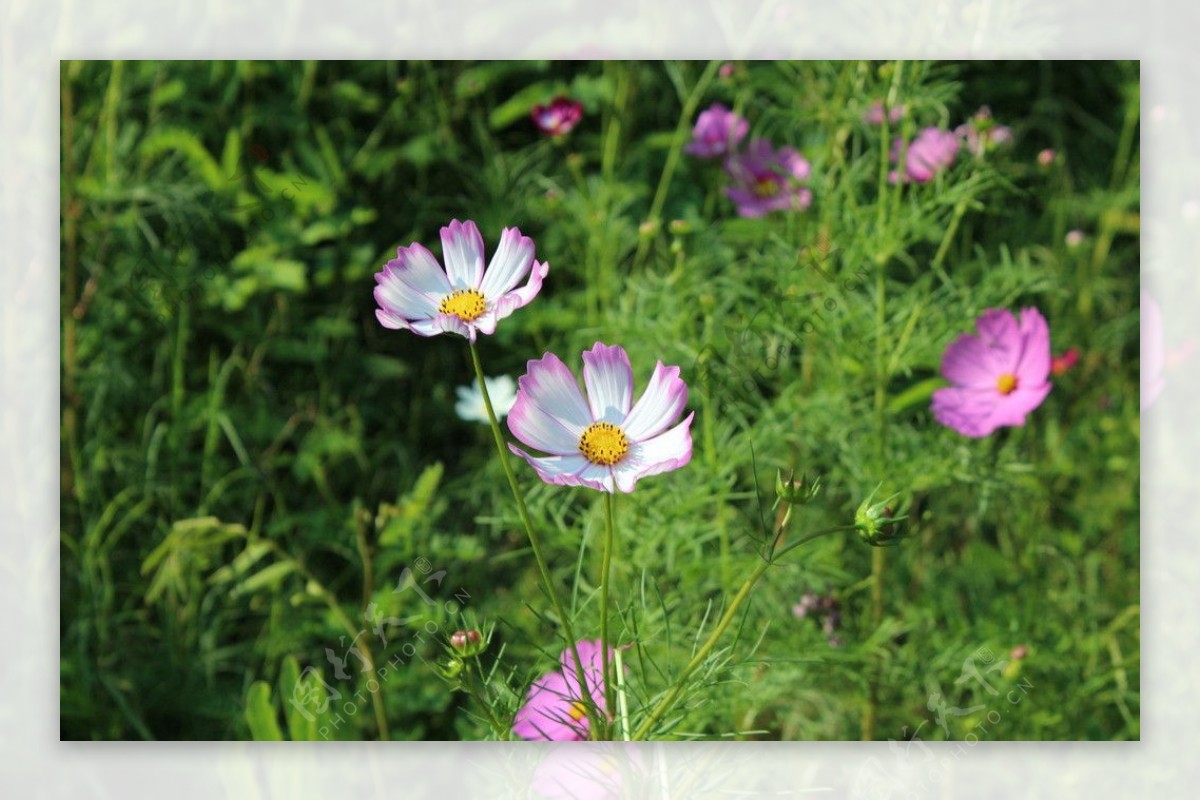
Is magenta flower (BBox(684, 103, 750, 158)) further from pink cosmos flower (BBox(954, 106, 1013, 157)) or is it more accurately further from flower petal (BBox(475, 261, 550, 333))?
flower petal (BBox(475, 261, 550, 333))

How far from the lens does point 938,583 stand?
139cm

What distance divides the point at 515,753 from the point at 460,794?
0.27 ft

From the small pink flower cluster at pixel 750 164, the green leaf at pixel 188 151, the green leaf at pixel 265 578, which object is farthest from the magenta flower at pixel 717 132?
the green leaf at pixel 265 578

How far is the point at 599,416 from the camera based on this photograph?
0.80m

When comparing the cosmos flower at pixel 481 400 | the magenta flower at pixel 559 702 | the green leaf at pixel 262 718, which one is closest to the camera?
the magenta flower at pixel 559 702

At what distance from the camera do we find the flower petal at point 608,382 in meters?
0.79

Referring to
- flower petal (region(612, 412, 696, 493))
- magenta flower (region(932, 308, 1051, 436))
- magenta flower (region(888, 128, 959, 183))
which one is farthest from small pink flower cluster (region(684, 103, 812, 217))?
flower petal (region(612, 412, 696, 493))

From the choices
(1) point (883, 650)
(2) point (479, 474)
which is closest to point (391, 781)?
(2) point (479, 474)

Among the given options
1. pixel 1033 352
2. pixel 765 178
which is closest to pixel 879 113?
pixel 765 178

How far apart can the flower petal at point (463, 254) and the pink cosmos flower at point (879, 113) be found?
1.80ft

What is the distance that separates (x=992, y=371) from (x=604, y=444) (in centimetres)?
58

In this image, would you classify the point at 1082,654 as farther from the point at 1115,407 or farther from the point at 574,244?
the point at 574,244

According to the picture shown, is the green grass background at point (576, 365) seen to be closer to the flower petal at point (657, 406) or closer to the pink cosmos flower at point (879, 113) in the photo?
the pink cosmos flower at point (879, 113)

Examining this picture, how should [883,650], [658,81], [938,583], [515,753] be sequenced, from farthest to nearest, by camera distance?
[658,81]
[938,583]
[883,650]
[515,753]
